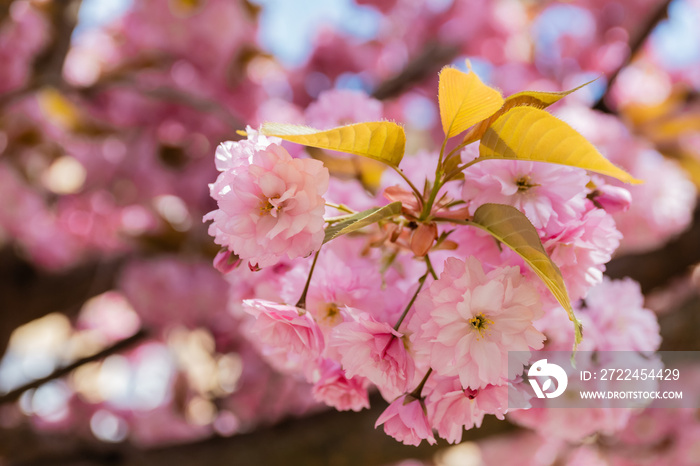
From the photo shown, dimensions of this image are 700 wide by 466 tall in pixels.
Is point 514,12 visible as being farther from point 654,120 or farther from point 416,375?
point 416,375

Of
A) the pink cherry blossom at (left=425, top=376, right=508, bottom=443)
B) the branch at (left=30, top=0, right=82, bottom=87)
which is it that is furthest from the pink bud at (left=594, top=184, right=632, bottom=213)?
the branch at (left=30, top=0, right=82, bottom=87)

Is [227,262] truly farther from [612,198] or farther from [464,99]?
[612,198]

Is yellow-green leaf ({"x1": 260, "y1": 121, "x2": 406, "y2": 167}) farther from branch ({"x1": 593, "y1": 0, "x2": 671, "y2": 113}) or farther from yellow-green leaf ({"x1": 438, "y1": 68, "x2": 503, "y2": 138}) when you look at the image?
branch ({"x1": 593, "y1": 0, "x2": 671, "y2": 113})

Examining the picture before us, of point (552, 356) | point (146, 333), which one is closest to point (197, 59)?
point (146, 333)

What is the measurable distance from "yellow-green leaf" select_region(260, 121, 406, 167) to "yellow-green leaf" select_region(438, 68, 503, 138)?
49 millimetres

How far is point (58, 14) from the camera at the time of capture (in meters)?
1.58

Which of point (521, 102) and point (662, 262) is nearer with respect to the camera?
point (521, 102)

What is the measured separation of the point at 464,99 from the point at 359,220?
147 millimetres

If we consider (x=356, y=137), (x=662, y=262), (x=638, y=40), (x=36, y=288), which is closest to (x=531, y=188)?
(x=356, y=137)

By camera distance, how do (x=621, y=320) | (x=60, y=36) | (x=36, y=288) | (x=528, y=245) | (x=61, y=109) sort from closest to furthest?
1. (x=528, y=245)
2. (x=621, y=320)
3. (x=60, y=36)
4. (x=61, y=109)
5. (x=36, y=288)

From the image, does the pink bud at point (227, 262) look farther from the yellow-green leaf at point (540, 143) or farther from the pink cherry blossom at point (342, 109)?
the pink cherry blossom at point (342, 109)

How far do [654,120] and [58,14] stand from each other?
212 cm

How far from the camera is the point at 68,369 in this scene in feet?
6.79

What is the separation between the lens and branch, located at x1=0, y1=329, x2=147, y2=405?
6.48 feet
